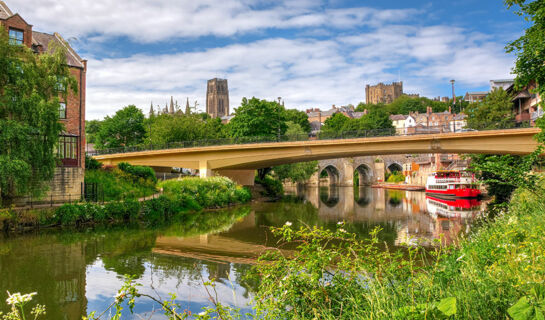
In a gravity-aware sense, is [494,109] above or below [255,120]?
below

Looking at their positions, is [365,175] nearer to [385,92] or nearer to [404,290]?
[404,290]

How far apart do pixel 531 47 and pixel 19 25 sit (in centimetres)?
2317

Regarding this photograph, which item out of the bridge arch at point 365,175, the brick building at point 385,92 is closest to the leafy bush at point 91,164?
the bridge arch at point 365,175

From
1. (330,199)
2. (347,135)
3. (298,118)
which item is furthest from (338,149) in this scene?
(298,118)

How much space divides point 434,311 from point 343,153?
1142 inches

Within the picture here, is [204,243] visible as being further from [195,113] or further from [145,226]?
[195,113]

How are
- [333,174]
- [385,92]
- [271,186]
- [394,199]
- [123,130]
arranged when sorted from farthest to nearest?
1. [385,92]
2. [333,174]
3. [123,130]
4. [271,186]
5. [394,199]

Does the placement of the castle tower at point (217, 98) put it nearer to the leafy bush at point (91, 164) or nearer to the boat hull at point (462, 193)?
the boat hull at point (462, 193)

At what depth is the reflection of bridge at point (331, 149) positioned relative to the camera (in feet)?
88.7

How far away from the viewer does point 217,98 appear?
146750 millimetres

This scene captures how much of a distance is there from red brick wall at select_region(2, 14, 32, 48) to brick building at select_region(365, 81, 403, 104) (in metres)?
159

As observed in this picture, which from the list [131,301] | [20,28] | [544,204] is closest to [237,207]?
[20,28]

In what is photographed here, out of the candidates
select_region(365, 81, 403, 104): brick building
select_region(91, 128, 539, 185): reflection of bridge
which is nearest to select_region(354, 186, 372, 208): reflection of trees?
select_region(91, 128, 539, 185): reflection of bridge

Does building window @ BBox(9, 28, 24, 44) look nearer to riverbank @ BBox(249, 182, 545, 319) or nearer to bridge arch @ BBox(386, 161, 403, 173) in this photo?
riverbank @ BBox(249, 182, 545, 319)
